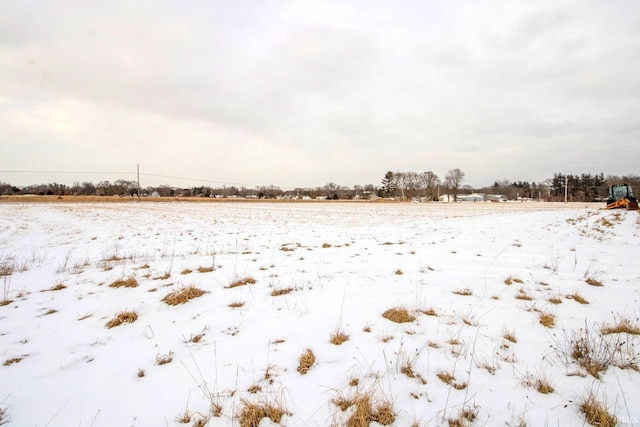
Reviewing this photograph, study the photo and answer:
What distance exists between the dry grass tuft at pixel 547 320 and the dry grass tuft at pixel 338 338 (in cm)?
301

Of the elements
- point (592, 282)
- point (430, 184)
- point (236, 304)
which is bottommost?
point (236, 304)

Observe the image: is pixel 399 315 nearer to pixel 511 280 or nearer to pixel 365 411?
pixel 365 411

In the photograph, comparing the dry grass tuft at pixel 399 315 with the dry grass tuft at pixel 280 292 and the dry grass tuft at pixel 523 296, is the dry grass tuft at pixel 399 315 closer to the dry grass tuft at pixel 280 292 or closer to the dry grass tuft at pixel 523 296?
the dry grass tuft at pixel 280 292

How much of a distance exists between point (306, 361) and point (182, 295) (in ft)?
10.2

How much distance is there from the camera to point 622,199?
2570cm

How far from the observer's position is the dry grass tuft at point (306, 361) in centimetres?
310

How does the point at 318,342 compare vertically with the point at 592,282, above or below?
below

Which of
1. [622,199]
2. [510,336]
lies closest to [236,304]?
[510,336]

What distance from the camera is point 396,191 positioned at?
108562mm

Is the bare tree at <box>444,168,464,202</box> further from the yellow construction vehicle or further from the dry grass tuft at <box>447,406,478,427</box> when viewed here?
the dry grass tuft at <box>447,406,478,427</box>

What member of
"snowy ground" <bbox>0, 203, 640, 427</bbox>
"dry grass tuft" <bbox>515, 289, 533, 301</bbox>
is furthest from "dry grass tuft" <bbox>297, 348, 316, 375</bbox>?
"dry grass tuft" <bbox>515, 289, 533, 301</bbox>

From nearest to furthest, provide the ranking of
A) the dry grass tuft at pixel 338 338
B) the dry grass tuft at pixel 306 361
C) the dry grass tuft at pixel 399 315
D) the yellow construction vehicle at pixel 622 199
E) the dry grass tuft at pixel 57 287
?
the dry grass tuft at pixel 306 361
the dry grass tuft at pixel 338 338
the dry grass tuft at pixel 399 315
the dry grass tuft at pixel 57 287
the yellow construction vehicle at pixel 622 199

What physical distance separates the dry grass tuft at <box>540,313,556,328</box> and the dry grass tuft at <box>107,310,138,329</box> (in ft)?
21.0

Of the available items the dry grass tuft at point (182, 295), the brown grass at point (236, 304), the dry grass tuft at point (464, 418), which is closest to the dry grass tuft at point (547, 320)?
the dry grass tuft at point (464, 418)
